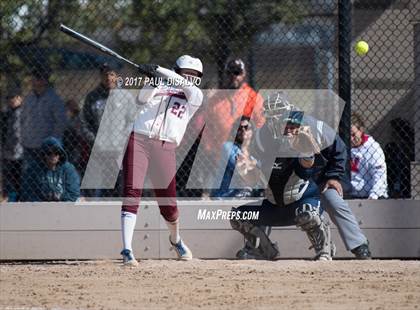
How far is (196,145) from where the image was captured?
920cm

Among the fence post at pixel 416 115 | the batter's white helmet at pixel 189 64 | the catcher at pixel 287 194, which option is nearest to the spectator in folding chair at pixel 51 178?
the batter's white helmet at pixel 189 64

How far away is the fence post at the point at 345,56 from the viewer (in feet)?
28.5

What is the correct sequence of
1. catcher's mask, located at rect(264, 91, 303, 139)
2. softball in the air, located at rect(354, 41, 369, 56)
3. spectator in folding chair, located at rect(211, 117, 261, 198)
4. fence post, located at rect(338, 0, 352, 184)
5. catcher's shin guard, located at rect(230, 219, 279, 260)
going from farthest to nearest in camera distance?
spectator in folding chair, located at rect(211, 117, 261, 198)
softball in the air, located at rect(354, 41, 369, 56)
fence post, located at rect(338, 0, 352, 184)
catcher's shin guard, located at rect(230, 219, 279, 260)
catcher's mask, located at rect(264, 91, 303, 139)

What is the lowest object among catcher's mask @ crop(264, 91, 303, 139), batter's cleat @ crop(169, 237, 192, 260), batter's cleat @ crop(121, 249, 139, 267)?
batter's cleat @ crop(121, 249, 139, 267)

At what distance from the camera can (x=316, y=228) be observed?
830 cm

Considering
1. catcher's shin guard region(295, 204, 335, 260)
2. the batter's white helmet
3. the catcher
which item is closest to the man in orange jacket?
the catcher

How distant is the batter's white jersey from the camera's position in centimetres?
812

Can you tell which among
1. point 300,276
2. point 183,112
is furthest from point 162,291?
point 183,112

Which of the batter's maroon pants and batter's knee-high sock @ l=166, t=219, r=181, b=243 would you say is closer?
the batter's maroon pants

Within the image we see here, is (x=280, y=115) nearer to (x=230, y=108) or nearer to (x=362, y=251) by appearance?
(x=230, y=108)

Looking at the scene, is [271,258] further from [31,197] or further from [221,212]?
[31,197]

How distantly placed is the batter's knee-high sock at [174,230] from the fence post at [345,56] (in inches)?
70.3

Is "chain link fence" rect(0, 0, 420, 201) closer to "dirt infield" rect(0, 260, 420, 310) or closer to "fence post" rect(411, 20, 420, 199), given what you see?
"fence post" rect(411, 20, 420, 199)

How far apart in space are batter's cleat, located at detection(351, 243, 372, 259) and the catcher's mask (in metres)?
1.25
